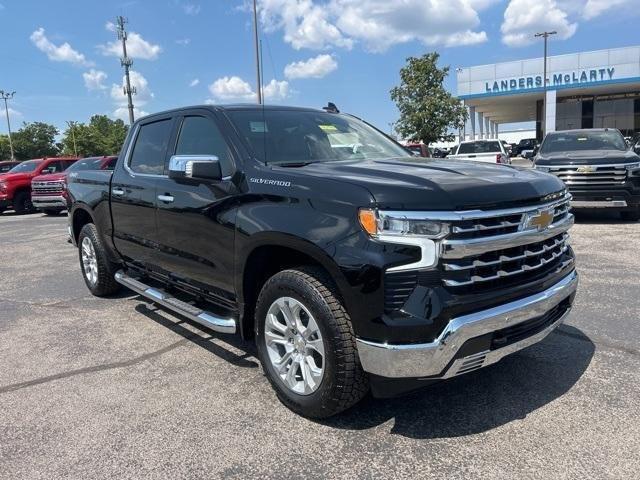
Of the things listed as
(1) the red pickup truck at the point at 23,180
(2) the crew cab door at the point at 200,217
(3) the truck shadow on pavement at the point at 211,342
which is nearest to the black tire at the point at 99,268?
(3) the truck shadow on pavement at the point at 211,342

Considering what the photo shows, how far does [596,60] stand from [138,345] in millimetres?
41929

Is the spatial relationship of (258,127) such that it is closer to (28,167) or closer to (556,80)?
(28,167)

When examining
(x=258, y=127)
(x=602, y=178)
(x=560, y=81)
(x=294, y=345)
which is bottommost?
(x=294, y=345)

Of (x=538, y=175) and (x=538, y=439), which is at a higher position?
(x=538, y=175)

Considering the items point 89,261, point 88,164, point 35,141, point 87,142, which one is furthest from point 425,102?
point 35,141

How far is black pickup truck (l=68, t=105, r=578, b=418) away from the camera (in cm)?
273

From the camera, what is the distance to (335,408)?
306 centimetres

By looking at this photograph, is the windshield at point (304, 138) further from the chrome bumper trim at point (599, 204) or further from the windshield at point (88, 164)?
the windshield at point (88, 164)

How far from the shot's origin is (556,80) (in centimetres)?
3966

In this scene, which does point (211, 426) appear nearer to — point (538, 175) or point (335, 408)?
point (335, 408)

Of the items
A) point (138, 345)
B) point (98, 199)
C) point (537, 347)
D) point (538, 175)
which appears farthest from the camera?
point (98, 199)

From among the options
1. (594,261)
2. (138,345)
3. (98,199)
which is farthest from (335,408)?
(594,261)

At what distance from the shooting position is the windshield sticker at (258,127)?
13.1 ft

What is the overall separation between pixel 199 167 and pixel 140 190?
1420 millimetres
